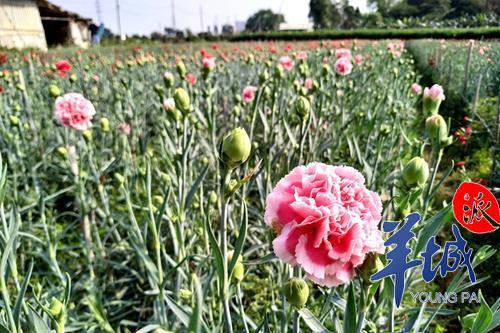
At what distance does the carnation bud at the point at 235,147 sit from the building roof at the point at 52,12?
14357 mm

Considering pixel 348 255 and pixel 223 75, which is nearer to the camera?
pixel 348 255

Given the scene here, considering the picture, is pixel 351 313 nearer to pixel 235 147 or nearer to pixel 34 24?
pixel 235 147

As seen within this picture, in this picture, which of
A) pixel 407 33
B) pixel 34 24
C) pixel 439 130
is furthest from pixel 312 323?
pixel 34 24

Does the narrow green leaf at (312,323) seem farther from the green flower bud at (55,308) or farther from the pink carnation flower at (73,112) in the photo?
the pink carnation flower at (73,112)

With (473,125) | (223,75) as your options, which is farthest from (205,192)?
(473,125)

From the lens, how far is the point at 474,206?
548 millimetres

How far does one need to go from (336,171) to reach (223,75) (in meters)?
2.94

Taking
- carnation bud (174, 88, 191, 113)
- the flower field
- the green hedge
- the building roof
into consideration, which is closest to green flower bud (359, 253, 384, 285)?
the flower field

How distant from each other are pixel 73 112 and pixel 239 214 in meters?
0.65

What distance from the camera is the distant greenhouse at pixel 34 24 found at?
35.2 ft

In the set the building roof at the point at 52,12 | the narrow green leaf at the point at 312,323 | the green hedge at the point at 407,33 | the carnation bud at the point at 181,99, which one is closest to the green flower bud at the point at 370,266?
the narrow green leaf at the point at 312,323

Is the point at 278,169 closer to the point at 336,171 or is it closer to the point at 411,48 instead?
the point at 336,171

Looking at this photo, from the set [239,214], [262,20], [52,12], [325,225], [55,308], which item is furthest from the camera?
[262,20]

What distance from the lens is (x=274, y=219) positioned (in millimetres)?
454
